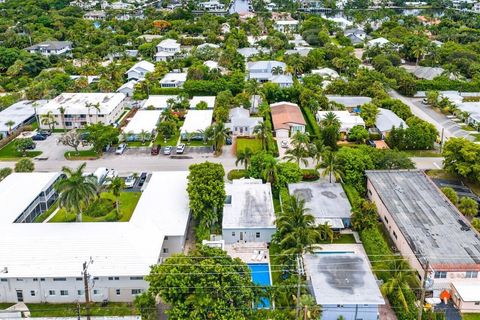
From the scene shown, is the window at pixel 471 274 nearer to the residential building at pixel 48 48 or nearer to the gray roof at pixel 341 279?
the gray roof at pixel 341 279

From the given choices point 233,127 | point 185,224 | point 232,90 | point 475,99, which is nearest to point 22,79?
point 232,90

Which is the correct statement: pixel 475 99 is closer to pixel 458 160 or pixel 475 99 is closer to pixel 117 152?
pixel 458 160

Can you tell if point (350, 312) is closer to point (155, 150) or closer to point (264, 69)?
point (155, 150)

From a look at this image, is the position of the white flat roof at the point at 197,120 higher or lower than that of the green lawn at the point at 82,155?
higher

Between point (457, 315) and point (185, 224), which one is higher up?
point (185, 224)

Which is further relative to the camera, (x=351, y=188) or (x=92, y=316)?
(x=351, y=188)

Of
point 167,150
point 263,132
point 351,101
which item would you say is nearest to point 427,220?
point 263,132

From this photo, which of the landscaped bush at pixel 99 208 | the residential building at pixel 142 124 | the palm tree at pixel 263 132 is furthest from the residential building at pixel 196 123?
the landscaped bush at pixel 99 208
